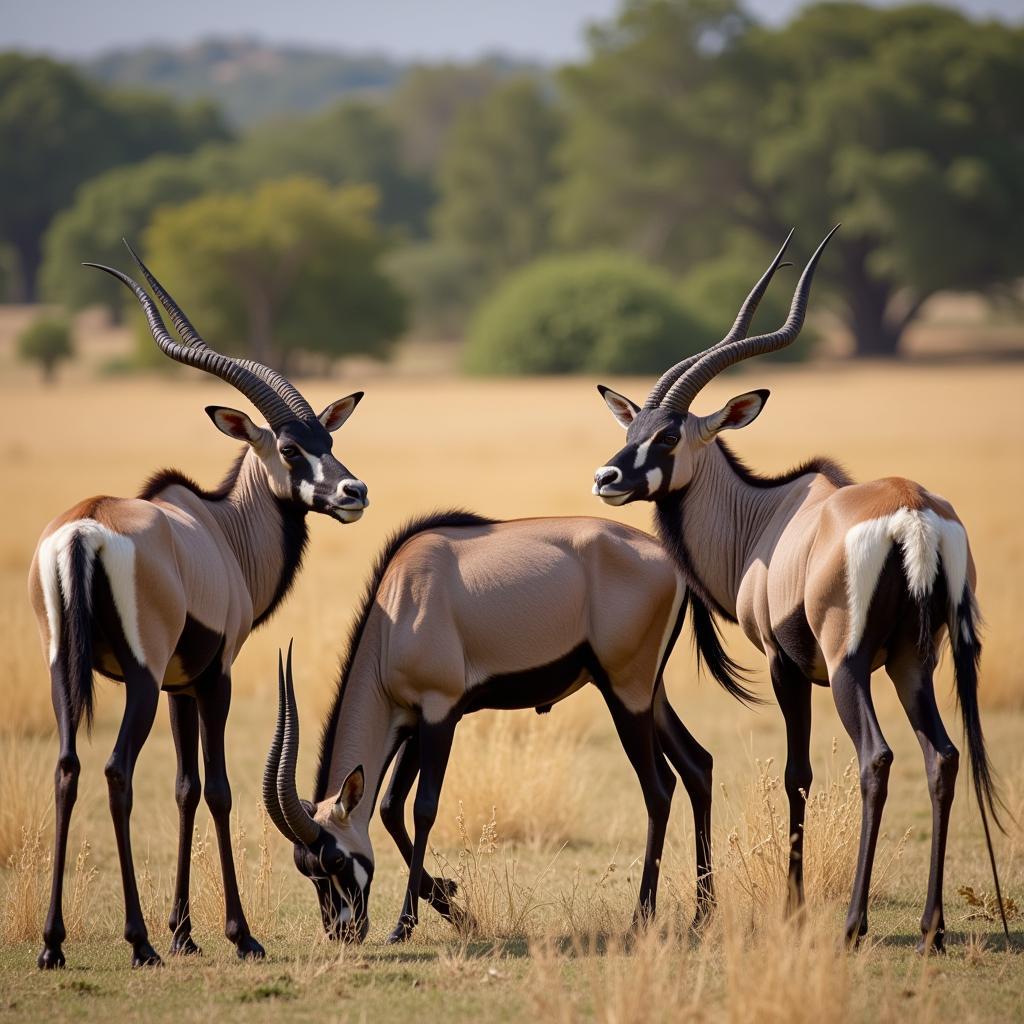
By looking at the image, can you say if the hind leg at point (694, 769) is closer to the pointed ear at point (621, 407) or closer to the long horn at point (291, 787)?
the pointed ear at point (621, 407)

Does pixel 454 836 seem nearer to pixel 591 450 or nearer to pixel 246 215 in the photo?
pixel 591 450

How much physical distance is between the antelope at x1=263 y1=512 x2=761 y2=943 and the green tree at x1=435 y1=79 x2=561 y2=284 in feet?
284

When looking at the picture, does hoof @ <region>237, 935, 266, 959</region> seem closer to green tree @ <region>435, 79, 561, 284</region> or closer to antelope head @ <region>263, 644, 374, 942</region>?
antelope head @ <region>263, 644, 374, 942</region>

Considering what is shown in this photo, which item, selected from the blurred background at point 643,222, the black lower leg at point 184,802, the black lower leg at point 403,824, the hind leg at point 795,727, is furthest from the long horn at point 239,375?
the blurred background at point 643,222

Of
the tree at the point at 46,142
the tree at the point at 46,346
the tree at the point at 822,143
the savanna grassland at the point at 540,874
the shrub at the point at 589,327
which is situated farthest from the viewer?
the tree at the point at 46,142

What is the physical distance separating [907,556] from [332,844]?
279 centimetres

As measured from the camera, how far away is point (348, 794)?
6961 millimetres

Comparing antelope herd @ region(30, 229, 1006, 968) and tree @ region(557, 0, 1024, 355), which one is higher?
tree @ region(557, 0, 1024, 355)

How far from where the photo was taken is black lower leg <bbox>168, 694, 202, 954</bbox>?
6926mm

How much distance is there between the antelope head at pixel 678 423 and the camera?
25.1 feet

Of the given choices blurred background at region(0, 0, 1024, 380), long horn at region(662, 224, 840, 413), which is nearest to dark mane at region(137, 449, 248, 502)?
long horn at region(662, 224, 840, 413)

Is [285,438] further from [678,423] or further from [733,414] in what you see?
[733,414]


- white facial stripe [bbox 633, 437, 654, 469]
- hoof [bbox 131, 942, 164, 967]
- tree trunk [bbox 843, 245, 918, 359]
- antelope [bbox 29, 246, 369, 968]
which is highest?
tree trunk [bbox 843, 245, 918, 359]

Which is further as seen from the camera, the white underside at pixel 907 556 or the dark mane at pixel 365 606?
the dark mane at pixel 365 606
